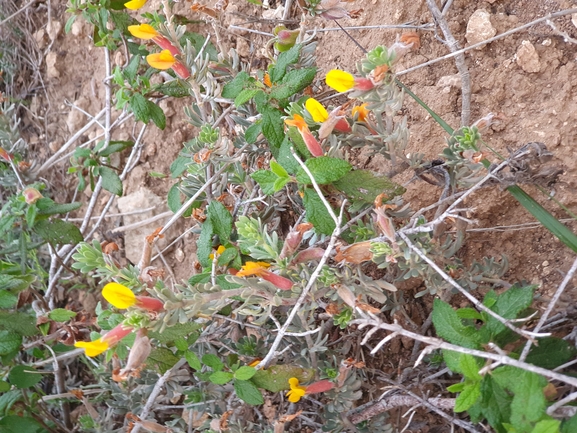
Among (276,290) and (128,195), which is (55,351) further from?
(276,290)

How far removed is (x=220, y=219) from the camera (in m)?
1.76

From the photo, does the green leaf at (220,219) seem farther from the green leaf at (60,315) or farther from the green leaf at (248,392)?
the green leaf at (60,315)

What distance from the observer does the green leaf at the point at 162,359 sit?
5.55 ft

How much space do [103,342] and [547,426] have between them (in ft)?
3.35

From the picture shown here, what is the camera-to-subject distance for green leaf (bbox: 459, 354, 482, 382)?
51.9 inches

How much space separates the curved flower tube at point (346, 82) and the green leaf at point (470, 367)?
2.31ft

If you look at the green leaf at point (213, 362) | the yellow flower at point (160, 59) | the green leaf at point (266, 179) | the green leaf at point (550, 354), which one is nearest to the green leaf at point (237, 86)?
the yellow flower at point (160, 59)

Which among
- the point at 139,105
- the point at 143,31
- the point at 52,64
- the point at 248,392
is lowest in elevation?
the point at 248,392

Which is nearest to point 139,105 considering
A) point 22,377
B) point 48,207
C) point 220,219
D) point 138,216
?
point 48,207

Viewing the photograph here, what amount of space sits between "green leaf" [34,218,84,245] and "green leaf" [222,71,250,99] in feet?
2.99

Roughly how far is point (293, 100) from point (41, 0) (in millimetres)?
2270

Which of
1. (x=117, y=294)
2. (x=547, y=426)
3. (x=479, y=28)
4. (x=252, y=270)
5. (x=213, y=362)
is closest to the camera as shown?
(x=547, y=426)

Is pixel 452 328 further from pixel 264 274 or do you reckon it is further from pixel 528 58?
pixel 528 58

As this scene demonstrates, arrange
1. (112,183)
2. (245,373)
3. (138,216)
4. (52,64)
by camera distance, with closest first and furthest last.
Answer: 1. (245,373)
2. (112,183)
3. (138,216)
4. (52,64)
